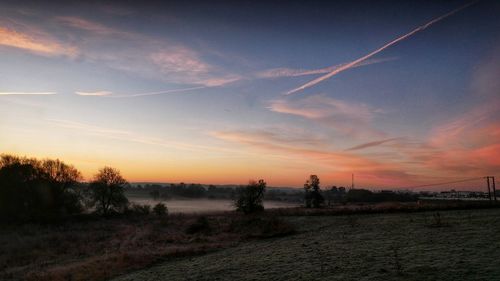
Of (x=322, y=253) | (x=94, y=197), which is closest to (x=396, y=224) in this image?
(x=322, y=253)

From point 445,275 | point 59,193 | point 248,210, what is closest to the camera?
point 445,275

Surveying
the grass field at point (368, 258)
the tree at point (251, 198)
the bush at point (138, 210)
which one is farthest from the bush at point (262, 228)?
the bush at point (138, 210)

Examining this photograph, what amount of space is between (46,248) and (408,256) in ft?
148

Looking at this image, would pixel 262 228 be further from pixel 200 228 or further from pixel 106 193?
pixel 106 193

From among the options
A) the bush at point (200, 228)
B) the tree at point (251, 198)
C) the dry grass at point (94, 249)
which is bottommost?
the dry grass at point (94, 249)

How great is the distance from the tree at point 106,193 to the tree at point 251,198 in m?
33.8

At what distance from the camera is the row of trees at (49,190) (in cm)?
8219

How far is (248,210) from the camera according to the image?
81438 millimetres

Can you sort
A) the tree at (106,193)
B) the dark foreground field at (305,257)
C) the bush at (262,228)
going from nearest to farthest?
the dark foreground field at (305,257), the bush at (262,228), the tree at (106,193)

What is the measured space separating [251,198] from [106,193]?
4001cm

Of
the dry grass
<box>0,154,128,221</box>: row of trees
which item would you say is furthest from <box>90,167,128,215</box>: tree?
the dry grass

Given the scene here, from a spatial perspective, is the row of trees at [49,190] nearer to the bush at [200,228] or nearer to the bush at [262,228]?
the bush at [200,228]

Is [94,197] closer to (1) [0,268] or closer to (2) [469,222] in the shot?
(1) [0,268]

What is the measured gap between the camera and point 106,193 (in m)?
96.1
